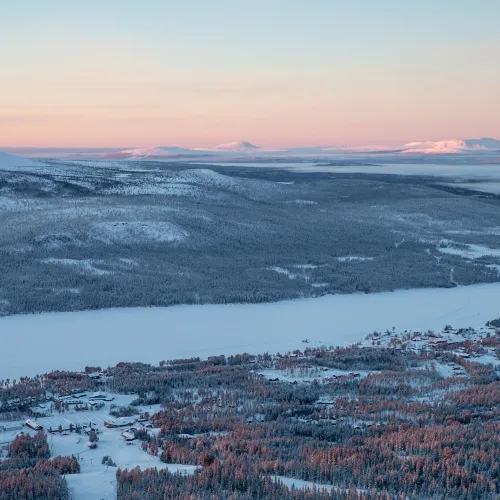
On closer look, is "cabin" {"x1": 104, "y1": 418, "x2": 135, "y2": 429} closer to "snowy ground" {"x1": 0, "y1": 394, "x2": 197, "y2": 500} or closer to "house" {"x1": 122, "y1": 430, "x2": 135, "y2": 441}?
"snowy ground" {"x1": 0, "y1": 394, "x2": 197, "y2": 500}

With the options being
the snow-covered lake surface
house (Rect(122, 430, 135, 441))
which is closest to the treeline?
house (Rect(122, 430, 135, 441))

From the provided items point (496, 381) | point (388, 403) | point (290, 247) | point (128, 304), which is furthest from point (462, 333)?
point (290, 247)

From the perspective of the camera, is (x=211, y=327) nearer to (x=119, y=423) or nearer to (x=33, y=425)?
(x=119, y=423)

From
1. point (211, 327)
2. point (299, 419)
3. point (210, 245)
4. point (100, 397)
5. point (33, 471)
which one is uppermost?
point (210, 245)

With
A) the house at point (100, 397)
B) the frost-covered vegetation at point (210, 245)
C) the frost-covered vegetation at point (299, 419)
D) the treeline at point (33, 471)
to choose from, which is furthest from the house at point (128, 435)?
the frost-covered vegetation at point (210, 245)

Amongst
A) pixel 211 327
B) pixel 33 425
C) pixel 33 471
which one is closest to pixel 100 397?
pixel 33 425
